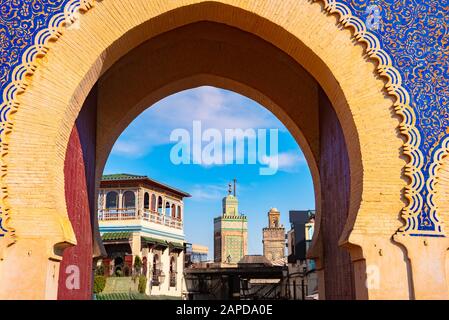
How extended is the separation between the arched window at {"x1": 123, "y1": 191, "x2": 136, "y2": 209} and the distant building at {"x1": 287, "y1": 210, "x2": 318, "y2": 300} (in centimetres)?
718

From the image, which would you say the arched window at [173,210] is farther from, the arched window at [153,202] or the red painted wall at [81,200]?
the red painted wall at [81,200]

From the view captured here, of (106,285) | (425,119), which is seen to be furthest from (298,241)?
(425,119)

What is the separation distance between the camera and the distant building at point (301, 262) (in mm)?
18359

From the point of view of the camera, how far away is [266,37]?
5.95m

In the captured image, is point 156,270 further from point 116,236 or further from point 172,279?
point 116,236

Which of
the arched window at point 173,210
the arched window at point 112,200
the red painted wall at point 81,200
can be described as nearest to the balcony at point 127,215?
the arched window at point 112,200

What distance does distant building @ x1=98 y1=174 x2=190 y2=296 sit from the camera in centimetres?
2172

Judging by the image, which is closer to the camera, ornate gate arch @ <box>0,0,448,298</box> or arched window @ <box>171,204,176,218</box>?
ornate gate arch @ <box>0,0,448,298</box>

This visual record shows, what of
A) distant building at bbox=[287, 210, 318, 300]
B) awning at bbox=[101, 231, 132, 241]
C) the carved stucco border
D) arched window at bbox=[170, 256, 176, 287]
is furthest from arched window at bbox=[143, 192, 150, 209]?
the carved stucco border

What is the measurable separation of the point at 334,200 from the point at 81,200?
3.33m

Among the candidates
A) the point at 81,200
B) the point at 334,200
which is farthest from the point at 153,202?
the point at 334,200

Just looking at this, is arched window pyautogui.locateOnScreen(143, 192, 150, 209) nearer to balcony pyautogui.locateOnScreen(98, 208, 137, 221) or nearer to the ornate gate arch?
balcony pyautogui.locateOnScreen(98, 208, 137, 221)
